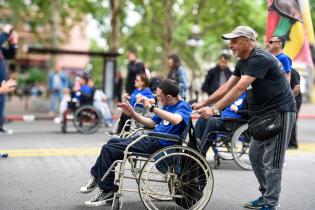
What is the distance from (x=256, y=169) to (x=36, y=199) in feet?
7.76

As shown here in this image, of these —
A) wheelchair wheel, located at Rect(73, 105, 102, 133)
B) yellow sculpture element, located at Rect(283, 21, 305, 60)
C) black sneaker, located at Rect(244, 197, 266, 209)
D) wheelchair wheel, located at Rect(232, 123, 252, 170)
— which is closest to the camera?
black sneaker, located at Rect(244, 197, 266, 209)

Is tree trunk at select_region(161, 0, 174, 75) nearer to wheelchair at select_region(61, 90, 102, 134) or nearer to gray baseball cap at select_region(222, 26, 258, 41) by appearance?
wheelchair at select_region(61, 90, 102, 134)

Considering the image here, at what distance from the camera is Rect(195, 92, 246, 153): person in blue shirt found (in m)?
7.92

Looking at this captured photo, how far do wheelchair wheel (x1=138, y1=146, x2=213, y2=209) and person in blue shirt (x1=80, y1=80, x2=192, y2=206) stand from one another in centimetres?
23

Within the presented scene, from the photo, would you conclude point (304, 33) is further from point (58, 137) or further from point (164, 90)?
point (58, 137)

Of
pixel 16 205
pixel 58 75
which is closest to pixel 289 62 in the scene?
pixel 16 205

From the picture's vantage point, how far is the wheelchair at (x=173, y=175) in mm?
5359

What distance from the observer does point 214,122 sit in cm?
796

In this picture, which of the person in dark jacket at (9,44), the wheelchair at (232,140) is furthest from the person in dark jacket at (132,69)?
the wheelchair at (232,140)

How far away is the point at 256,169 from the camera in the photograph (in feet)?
19.1

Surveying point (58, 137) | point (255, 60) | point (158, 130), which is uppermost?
point (255, 60)

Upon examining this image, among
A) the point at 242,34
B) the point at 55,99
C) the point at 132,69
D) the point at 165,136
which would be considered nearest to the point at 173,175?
the point at 165,136

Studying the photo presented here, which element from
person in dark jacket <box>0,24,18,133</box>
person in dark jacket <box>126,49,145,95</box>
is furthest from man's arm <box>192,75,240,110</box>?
person in dark jacket <box>126,49,145,95</box>

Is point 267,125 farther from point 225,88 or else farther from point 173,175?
point 173,175
